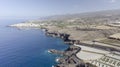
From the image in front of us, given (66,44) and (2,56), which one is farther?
(66,44)

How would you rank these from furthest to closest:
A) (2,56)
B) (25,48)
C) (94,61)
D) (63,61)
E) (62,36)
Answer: (62,36) → (25,48) → (2,56) → (63,61) → (94,61)

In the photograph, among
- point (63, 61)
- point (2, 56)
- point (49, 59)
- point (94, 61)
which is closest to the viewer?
point (94, 61)

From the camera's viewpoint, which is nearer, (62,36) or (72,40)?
(72,40)

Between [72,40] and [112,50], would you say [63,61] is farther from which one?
[72,40]

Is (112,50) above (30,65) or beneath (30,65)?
above

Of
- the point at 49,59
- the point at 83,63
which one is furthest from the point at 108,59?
the point at 49,59

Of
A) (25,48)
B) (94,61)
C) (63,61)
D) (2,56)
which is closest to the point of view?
(94,61)

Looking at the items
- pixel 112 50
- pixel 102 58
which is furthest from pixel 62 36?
pixel 102 58

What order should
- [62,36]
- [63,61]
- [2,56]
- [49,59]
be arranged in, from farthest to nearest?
[62,36]
[2,56]
[49,59]
[63,61]

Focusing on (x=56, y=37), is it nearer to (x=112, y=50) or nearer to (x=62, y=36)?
(x=62, y=36)
